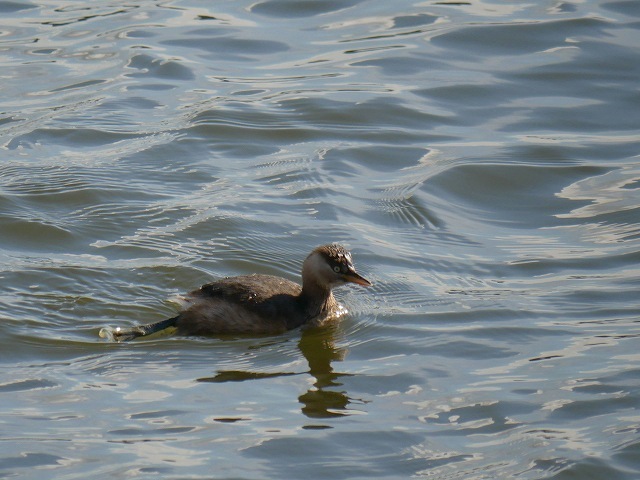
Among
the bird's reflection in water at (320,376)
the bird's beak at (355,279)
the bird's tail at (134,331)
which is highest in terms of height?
the bird's beak at (355,279)

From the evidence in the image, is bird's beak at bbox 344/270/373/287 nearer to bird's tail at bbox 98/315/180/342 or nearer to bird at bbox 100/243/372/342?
bird at bbox 100/243/372/342

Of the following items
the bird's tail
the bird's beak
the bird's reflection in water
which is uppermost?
the bird's beak

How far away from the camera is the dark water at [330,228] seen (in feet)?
23.6

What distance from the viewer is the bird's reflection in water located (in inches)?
301

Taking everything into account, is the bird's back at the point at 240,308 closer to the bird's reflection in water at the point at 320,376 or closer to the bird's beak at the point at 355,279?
the bird's reflection in water at the point at 320,376

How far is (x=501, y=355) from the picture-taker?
853 centimetres

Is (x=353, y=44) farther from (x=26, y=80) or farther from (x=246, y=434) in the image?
(x=246, y=434)

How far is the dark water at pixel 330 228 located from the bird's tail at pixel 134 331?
0.11 meters

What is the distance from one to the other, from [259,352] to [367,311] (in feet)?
4.05

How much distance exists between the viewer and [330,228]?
35.4ft

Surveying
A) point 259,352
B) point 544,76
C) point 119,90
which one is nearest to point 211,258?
point 259,352

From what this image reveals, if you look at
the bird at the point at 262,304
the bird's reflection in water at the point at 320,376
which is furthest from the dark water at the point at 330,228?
the bird at the point at 262,304

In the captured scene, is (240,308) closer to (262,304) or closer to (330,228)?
(262,304)

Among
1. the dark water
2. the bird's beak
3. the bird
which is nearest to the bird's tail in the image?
the bird
